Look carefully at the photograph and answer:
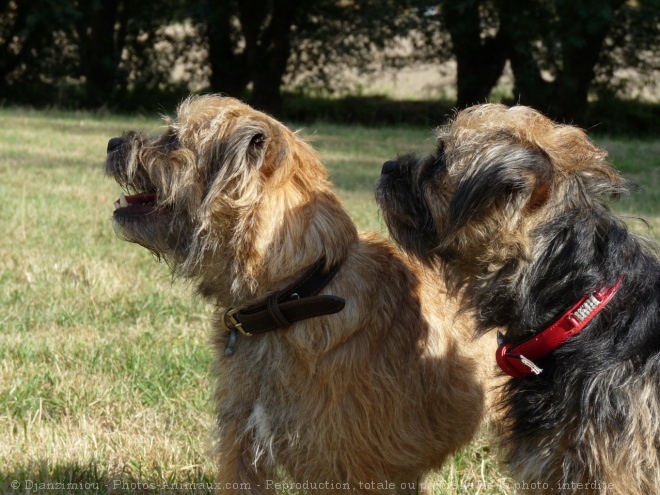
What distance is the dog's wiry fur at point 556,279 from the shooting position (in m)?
2.55

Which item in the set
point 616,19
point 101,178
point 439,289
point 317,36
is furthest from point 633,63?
point 439,289

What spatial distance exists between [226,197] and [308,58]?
1728 centimetres

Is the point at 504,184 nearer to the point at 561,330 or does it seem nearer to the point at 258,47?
the point at 561,330

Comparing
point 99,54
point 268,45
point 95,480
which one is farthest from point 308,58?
point 95,480

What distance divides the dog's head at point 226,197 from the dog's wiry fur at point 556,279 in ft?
1.28

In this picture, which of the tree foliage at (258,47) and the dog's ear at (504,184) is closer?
the dog's ear at (504,184)

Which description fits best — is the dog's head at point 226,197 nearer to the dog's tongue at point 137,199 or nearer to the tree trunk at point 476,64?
the dog's tongue at point 137,199

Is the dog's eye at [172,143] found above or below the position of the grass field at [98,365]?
above

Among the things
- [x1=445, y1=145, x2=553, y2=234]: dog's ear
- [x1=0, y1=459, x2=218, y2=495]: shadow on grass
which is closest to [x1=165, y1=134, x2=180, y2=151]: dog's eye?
[x1=445, y1=145, x2=553, y2=234]: dog's ear

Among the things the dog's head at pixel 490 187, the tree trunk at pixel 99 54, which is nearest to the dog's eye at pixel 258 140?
the dog's head at pixel 490 187

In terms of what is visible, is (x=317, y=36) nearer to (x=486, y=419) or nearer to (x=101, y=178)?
(x=101, y=178)

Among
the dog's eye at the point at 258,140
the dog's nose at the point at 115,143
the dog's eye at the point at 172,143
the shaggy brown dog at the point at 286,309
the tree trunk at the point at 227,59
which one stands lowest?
Answer: the tree trunk at the point at 227,59

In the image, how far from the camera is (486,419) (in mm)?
3420

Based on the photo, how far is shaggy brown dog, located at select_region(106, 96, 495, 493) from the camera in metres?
2.86
